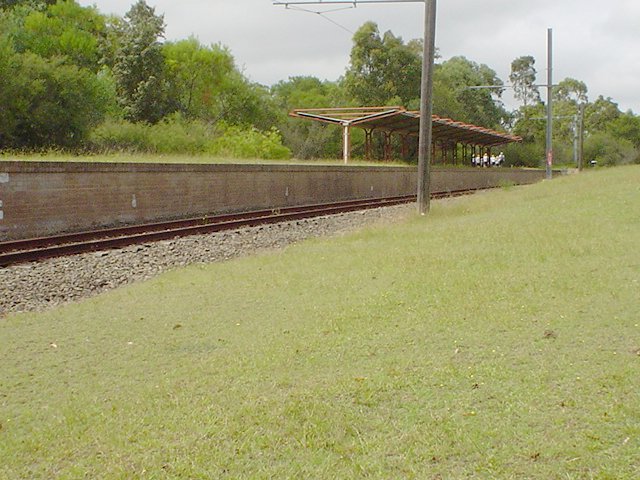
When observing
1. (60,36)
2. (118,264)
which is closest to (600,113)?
(60,36)

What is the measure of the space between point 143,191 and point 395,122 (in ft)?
66.7

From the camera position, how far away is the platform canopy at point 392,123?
33094 mm

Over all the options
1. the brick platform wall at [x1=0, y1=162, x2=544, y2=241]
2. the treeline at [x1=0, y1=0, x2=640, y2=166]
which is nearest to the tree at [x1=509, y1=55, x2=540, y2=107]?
the treeline at [x1=0, y1=0, x2=640, y2=166]

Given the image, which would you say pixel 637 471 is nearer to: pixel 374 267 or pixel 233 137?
pixel 374 267

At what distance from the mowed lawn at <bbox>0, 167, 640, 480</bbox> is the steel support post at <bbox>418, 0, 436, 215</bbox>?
380 inches

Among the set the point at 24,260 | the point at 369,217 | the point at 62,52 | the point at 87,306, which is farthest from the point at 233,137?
the point at 87,306

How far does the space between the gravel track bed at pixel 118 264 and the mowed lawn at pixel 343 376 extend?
31.5 inches

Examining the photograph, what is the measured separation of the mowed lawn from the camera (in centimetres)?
386

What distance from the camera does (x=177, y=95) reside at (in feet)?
202

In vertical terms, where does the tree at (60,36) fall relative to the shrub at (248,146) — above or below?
above

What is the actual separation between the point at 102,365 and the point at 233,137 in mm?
42658

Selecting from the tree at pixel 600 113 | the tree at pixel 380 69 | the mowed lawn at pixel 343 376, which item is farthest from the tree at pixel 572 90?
the mowed lawn at pixel 343 376

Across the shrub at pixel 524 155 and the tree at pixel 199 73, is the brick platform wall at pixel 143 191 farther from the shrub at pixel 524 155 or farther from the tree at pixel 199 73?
the shrub at pixel 524 155

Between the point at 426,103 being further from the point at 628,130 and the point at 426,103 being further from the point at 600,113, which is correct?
the point at 600,113
